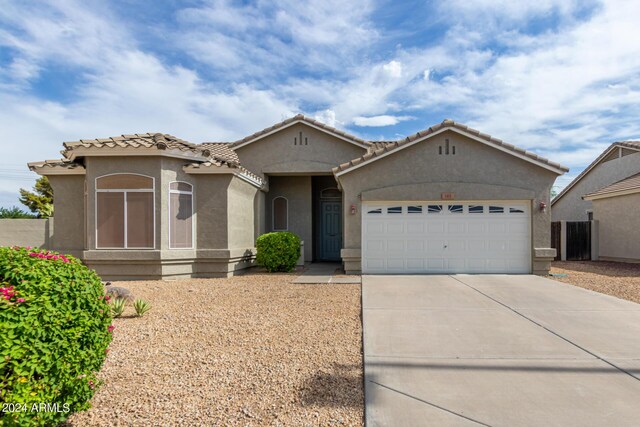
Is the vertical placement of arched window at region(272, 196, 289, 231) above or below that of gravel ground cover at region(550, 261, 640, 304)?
above

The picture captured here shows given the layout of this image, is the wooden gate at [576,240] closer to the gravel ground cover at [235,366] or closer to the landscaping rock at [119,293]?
the gravel ground cover at [235,366]

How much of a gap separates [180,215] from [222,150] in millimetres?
5745

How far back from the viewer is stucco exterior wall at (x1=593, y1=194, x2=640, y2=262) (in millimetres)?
16984

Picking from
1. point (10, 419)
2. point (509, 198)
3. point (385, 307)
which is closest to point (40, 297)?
point (10, 419)

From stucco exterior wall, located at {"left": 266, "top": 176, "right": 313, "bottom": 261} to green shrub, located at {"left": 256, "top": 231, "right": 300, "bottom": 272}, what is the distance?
3.34 meters

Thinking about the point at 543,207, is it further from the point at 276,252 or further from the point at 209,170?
the point at 209,170

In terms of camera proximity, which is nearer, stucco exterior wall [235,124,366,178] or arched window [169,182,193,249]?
arched window [169,182,193,249]

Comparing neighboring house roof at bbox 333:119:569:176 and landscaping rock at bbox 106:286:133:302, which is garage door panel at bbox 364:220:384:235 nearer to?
neighboring house roof at bbox 333:119:569:176

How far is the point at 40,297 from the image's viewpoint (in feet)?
10.3

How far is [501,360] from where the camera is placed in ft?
16.9

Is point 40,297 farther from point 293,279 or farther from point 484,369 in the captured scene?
point 293,279

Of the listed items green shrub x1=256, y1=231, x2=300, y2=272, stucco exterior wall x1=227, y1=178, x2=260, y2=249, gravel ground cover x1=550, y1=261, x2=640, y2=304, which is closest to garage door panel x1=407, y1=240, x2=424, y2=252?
green shrub x1=256, y1=231, x2=300, y2=272

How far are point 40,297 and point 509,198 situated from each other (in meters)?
12.8

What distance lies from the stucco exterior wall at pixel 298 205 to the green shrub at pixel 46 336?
1350 centimetres
